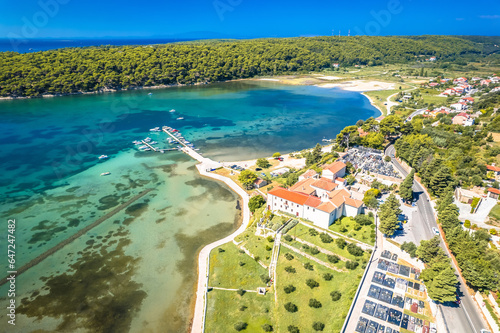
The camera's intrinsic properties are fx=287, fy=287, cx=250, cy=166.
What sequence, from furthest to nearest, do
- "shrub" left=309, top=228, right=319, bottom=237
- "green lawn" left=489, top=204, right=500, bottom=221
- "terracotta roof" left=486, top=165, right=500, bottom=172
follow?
"terracotta roof" left=486, top=165, right=500, bottom=172
"green lawn" left=489, top=204, right=500, bottom=221
"shrub" left=309, top=228, right=319, bottom=237

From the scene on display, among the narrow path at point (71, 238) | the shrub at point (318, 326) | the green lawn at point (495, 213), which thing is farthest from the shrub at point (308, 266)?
the narrow path at point (71, 238)

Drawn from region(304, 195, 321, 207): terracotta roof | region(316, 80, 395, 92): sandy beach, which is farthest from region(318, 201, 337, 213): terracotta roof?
region(316, 80, 395, 92): sandy beach

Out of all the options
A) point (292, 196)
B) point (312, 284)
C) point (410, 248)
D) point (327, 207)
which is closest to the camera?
point (312, 284)

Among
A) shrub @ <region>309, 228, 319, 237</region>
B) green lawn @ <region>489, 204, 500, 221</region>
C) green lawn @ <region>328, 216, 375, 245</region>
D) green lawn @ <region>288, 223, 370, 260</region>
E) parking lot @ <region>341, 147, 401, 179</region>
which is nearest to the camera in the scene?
green lawn @ <region>288, 223, 370, 260</region>

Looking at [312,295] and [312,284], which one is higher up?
[312,284]

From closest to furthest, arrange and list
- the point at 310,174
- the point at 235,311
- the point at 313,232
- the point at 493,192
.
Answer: the point at 235,311 < the point at 313,232 < the point at 493,192 < the point at 310,174

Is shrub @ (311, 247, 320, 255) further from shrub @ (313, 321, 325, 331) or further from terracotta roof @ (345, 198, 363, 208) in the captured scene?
terracotta roof @ (345, 198, 363, 208)

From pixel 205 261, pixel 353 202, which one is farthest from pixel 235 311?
pixel 353 202

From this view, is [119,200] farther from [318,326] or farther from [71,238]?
[318,326]
